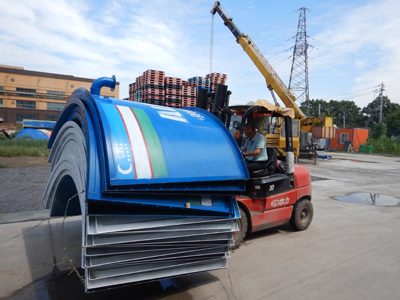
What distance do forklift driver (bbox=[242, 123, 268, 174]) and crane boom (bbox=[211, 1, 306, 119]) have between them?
1546cm

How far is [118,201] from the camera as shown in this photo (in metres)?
2.48

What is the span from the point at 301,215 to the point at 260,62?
15.3 meters

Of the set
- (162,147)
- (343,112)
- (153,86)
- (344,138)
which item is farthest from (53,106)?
(343,112)

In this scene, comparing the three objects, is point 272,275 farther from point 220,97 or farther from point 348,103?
point 348,103

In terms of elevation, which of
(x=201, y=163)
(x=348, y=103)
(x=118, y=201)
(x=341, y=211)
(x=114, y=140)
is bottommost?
(x=341, y=211)

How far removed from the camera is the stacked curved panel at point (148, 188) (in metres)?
2.47

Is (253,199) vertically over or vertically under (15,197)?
over

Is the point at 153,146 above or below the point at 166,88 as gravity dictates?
below

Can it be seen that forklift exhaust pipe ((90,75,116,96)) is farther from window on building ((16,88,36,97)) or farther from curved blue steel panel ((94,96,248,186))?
window on building ((16,88,36,97))

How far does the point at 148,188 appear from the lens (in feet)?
8.68

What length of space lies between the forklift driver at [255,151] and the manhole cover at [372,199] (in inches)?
225

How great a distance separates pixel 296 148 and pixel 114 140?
1520cm

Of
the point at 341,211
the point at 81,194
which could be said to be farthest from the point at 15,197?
the point at 341,211

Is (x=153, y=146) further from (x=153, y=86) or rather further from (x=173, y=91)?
(x=173, y=91)
